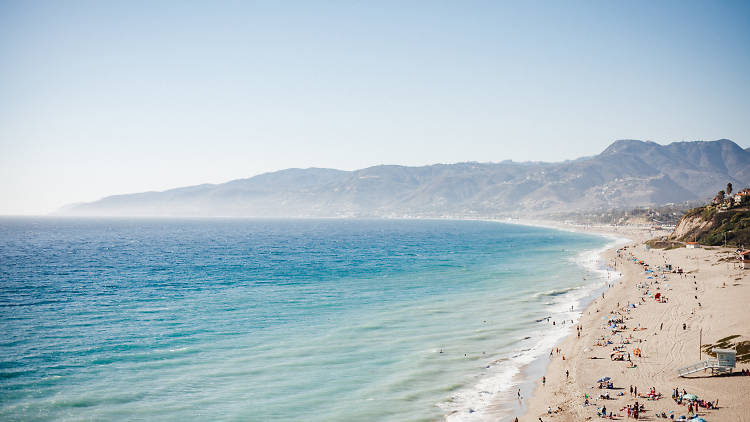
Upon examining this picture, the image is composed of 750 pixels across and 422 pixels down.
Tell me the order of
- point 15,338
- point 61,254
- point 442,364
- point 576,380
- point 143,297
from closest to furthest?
point 576,380, point 442,364, point 15,338, point 143,297, point 61,254

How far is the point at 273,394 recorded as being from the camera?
30.4 meters

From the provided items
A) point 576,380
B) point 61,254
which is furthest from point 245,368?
point 61,254

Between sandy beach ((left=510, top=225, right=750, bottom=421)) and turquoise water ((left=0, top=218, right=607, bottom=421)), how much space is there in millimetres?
3710

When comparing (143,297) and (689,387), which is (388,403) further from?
(143,297)

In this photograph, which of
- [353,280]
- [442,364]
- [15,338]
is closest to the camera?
[442,364]

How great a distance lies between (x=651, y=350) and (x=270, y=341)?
111 ft

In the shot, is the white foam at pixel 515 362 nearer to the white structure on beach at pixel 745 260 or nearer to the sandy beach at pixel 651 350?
the sandy beach at pixel 651 350

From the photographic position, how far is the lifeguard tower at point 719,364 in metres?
31.2

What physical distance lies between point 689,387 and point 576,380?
276 inches

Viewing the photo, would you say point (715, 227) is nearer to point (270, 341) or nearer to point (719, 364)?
point (719, 364)

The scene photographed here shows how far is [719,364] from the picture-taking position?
31.5 metres

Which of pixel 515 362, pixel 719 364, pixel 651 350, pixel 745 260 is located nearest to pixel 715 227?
pixel 745 260

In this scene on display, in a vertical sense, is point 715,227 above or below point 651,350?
above

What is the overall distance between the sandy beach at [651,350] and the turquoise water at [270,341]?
371 centimetres
